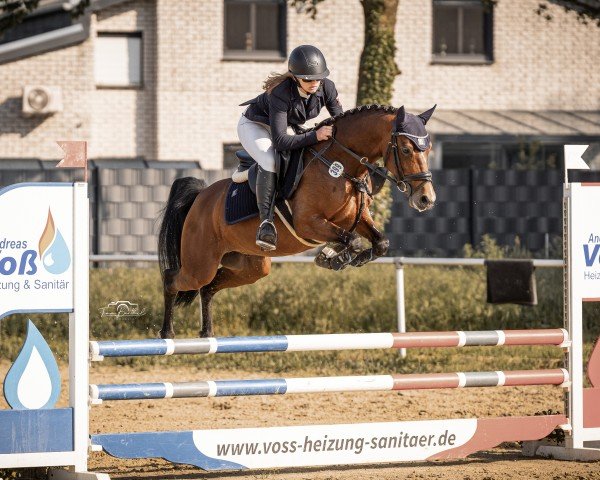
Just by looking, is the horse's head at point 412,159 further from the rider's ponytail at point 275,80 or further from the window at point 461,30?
the window at point 461,30

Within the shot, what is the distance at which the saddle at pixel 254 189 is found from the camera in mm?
6844

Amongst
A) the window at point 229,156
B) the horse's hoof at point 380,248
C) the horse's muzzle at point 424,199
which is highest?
the window at point 229,156

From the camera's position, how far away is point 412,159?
20.6 ft

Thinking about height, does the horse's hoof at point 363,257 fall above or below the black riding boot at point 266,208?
below

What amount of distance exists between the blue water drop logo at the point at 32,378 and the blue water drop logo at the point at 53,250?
28cm

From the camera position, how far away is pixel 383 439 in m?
6.05

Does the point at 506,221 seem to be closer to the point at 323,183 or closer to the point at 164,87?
→ the point at 164,87

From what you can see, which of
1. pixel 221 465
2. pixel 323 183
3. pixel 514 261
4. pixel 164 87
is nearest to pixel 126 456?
pixel 221 465

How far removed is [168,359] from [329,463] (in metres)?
5.15

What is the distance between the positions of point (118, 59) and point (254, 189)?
12.2 meters

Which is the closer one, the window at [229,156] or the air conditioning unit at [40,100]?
the air conditioning unit at [40,100]

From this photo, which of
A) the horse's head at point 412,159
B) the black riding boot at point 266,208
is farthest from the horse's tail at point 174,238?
the horse's head at point 412,159

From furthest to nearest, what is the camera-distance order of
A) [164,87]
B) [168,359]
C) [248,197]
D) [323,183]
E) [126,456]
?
[164,87]
[168,359]
[248,197]
[323,183]
[126,456]

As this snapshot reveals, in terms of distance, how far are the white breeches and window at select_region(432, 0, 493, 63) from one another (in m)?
13.0
